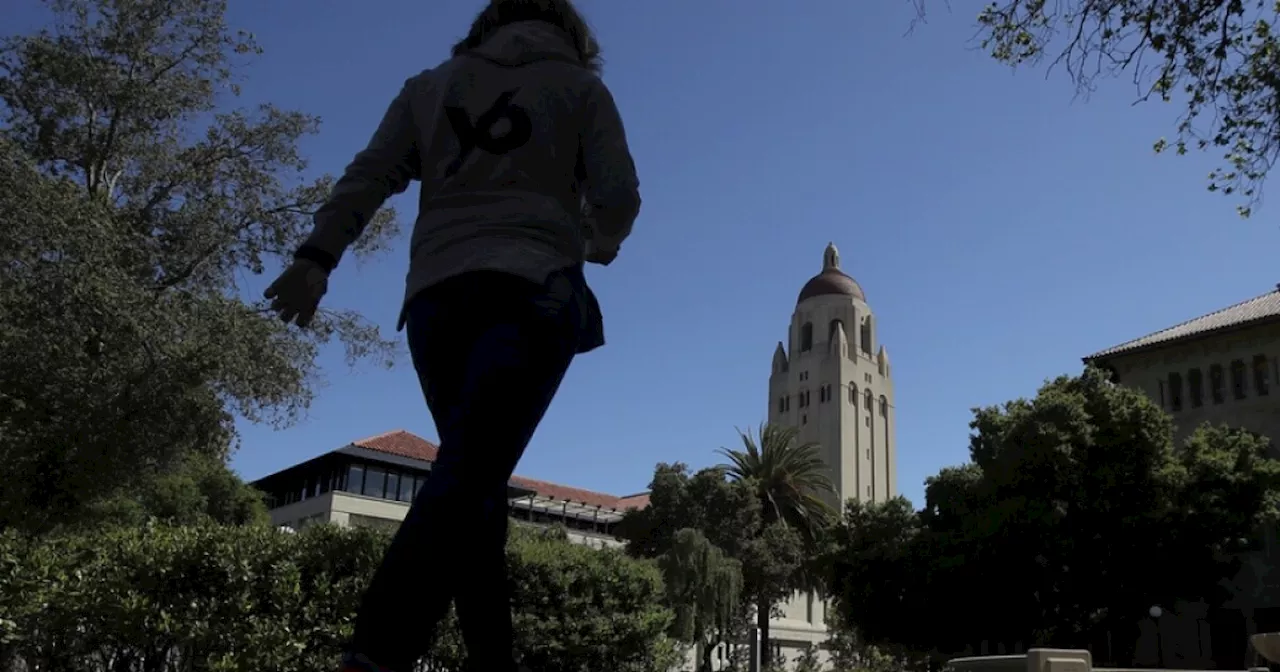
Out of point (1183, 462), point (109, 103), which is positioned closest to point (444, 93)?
point (109, 103)

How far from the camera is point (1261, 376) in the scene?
3975 centimetres

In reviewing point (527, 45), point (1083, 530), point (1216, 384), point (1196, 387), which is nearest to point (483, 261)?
point (527, 45)

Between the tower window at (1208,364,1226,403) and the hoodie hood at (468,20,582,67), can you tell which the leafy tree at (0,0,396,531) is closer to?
the hoodie hood at (468,20,582,67)

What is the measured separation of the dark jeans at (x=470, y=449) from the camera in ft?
6.59

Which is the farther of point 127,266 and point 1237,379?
point 1237,379

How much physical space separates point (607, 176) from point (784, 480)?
4718 cm

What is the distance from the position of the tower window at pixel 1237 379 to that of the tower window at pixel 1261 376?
561 mm

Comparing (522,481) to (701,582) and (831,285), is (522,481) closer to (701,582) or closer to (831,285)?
(701,582)

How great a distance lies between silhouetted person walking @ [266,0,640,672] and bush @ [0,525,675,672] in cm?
952

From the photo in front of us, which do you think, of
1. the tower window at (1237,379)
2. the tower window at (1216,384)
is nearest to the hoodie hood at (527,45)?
the tower window at (1237,379)

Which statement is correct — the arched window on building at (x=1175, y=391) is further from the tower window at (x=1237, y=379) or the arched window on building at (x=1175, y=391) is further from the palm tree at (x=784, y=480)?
the palm tree at (x=784, y=480)

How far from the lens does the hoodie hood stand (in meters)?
2.75

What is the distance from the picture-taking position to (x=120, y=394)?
16.0m

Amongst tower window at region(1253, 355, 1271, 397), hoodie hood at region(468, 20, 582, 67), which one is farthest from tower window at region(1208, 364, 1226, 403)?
hoodie hood at region(468, 20, 582, 67)
